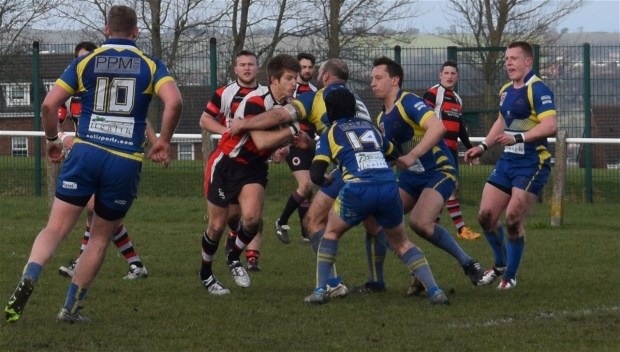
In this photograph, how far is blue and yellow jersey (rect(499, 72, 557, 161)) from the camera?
33.0 ft

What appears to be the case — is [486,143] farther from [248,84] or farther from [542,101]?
[248,84]

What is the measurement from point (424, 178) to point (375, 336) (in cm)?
246

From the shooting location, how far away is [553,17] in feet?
106

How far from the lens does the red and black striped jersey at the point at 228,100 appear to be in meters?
11.3

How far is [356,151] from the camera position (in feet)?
28.7

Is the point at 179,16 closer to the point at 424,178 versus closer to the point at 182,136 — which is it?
the point at 182,136

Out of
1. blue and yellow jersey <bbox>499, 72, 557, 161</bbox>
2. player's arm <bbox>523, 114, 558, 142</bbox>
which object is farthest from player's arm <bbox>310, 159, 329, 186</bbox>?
blue and yellow jersey <bbox>499, 72, 557, 161</bbox>

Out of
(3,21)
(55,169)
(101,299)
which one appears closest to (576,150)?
(55,169)

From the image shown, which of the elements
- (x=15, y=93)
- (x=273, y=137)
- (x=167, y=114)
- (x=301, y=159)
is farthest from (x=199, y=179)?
(x=167, y=114)

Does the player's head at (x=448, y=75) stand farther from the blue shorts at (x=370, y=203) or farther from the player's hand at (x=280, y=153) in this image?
the blue shorts at (x=370, y=203)

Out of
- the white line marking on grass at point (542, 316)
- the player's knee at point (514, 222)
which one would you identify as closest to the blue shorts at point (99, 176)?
the white line marking on grass at point (542, 316)

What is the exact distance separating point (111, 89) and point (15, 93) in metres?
15.3

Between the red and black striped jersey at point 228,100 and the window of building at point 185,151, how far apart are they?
33.9 ft

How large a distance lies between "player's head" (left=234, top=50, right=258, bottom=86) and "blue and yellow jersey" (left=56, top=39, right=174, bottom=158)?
3224 mm
